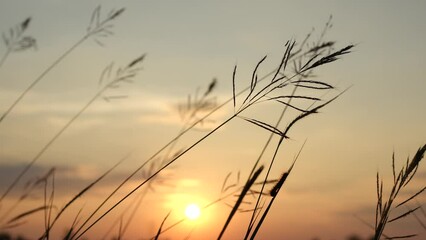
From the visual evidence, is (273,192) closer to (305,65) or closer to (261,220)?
(261,220)

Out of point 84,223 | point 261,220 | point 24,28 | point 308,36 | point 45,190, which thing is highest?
point 24,28

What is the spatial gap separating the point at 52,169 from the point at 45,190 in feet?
0.39

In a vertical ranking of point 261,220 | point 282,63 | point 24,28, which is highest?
point 24,28

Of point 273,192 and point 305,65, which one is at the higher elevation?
point 305,65

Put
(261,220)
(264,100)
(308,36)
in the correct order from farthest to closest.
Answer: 1. (308,36)
2. (264,100)
3. (261,220)

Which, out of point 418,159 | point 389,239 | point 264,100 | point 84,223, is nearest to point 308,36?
point 264,100

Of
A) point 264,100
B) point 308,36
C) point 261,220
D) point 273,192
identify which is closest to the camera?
point 273,192

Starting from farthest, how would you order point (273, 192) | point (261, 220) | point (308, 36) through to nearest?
point (308, 36)
point (261, 220)
point (273, 192)

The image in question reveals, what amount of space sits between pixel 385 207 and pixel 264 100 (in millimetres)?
585

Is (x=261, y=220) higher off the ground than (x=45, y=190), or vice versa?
(x=45, y=190)

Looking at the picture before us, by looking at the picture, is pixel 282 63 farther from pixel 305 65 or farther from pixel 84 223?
pixel 84 223

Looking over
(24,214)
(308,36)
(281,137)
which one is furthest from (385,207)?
(24,214)

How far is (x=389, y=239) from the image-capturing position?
2061 millimetres

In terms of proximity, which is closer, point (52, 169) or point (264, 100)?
point (264, 100)
